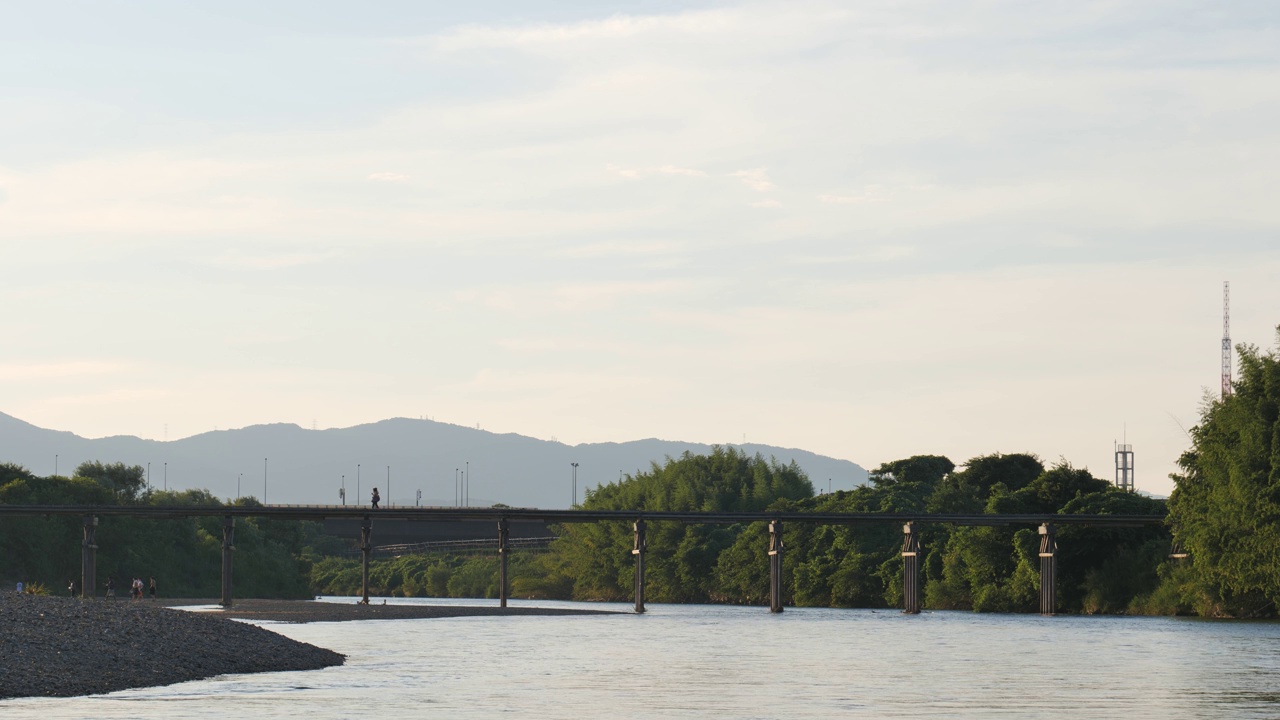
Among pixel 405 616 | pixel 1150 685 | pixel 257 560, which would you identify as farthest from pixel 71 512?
pixel 1150 685

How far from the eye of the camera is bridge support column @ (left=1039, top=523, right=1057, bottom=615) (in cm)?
12050

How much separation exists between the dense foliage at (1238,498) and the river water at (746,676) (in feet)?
14.9

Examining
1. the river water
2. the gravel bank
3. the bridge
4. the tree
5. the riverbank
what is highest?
the tree

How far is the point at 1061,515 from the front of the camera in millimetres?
120188

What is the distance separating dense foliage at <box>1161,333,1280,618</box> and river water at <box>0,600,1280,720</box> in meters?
4.55

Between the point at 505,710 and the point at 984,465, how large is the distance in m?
124

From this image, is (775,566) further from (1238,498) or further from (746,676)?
(746,676)

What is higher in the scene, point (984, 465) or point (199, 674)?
point (984, 465)

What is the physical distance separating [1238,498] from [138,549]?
97.2 meters

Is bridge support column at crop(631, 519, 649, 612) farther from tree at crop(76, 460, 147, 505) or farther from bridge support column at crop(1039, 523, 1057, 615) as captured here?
tree at crop(76, 460, 147, 505)

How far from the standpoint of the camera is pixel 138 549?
150625mm

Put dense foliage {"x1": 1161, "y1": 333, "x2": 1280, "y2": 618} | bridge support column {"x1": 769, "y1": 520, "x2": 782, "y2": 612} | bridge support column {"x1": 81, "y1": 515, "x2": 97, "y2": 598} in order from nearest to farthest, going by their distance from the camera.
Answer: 1. dense foliage {"x1": 1161, "y1": 333, "x2": 1280, "y2": 618}
2. bridge support column {"x1": 81, "y1": 515, "x2": 97, "y2": 598}
3. bridge support column {"x1": 769, "y1": 520, "x2": 782, "y2": 612}

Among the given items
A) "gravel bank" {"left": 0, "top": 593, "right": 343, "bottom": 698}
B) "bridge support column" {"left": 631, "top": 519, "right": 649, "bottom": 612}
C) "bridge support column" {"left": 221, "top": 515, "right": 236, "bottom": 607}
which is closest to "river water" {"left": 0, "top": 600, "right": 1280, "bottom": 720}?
"gravel bank" {"left": 0, "top": 593, "right": 343, "bottom": 698}

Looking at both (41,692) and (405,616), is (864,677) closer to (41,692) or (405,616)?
(41,692)
